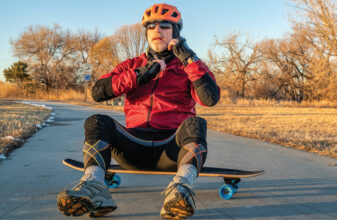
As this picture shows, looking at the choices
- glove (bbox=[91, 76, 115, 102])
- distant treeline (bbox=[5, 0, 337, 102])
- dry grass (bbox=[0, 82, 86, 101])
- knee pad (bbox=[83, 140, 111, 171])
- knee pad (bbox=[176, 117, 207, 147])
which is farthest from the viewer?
dry grass (bbox=[0, 82, 86, 101])

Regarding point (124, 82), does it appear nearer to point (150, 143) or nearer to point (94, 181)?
point (150, 143)

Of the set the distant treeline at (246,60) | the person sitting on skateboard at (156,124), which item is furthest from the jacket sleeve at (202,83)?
the distant treeline at (246,60)

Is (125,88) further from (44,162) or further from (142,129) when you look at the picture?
(44,162)

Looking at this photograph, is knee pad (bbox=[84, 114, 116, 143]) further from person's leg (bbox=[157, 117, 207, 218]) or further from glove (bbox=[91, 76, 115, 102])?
person's leg (bbox=[157, 117, 207, 218])

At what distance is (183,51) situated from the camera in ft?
8.01

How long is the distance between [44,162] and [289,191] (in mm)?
2737

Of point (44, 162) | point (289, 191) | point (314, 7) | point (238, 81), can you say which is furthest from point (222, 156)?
point (238, 81)

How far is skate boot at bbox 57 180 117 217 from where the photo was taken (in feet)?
5.57

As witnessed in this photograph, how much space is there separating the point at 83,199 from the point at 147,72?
1083mm

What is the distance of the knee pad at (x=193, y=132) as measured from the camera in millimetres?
2162

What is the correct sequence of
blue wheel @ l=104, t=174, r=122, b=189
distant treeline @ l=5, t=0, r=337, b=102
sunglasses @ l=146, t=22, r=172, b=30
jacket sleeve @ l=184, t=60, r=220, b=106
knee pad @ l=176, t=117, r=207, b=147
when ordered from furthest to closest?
1. distant treeline @ l=5, t=0, r=337, b=102
2. blue wheel @ l=104, t=174, r=122, b=189
3. sunglasses @ l=146, t=22, r=172, b=30
4. jacket sleeve @ l=184, t=60, r=220, b=106
5. knee pad @ l=176, t=117, r=207, b=147

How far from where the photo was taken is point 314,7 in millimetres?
13773

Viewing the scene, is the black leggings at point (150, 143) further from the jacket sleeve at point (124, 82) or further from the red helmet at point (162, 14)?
the red helmet at point (162, 14)

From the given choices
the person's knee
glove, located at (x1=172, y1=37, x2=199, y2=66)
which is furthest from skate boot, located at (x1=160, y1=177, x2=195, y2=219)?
glove, located at (x1=172, y1=37, x2=199, y2=66)
